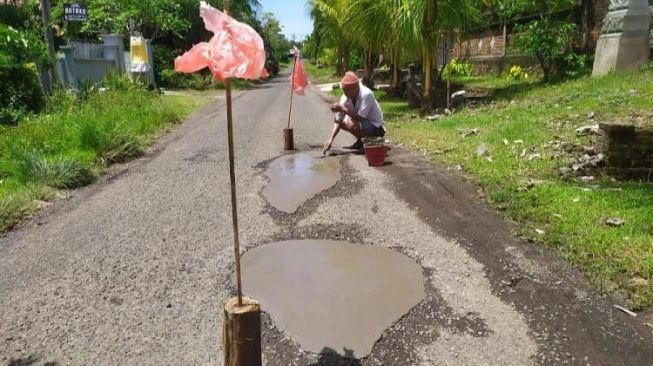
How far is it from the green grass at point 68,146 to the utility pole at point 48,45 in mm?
1443

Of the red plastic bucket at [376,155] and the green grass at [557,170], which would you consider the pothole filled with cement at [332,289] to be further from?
the red plastic bucket at [376,155]

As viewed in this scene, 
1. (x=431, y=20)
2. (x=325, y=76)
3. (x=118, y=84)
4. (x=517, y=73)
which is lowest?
(x=325, y=76)

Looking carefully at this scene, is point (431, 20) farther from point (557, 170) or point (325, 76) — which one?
point (325, 76)

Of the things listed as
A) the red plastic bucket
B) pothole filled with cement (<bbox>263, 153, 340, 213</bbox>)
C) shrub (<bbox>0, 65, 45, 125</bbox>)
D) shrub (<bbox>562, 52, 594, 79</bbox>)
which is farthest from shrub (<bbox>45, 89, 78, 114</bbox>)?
shrub (<bbox>562, 52, 594, 79</bbox>)

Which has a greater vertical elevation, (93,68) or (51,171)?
(93,68)

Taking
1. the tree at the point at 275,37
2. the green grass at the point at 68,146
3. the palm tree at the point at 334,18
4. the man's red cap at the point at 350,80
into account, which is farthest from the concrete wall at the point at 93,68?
the tree at the point at 275,37

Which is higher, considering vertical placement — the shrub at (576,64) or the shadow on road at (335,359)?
the shrub at (576,64)

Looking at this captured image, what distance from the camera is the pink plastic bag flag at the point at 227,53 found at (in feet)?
7.18

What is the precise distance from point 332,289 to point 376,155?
11.4ft

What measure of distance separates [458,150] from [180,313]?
4939 mm

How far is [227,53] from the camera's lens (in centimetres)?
219

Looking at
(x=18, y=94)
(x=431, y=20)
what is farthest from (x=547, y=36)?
(x=18, y=94)

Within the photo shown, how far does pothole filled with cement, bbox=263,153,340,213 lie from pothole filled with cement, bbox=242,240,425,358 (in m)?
1.09

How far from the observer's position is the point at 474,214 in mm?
4773
